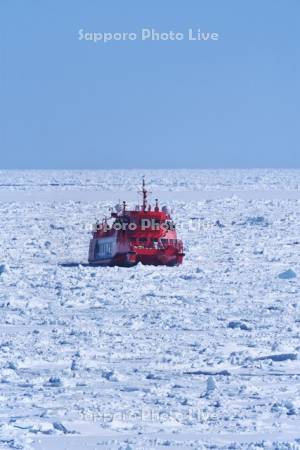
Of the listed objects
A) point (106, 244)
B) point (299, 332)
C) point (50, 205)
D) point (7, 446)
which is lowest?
point (7, 446)

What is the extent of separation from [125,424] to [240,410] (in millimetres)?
673

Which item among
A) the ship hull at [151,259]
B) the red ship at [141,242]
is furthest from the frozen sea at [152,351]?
the red ship at [141,242]

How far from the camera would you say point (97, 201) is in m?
34.3

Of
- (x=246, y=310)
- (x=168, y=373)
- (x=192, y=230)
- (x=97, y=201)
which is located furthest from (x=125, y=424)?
(x=97, y=201)

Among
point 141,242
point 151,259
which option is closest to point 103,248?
point 141,242

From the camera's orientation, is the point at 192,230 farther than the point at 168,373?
Yes

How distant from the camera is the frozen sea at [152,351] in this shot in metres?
5.67

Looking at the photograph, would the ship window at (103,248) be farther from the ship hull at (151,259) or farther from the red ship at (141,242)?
the ship hull at (151,259)

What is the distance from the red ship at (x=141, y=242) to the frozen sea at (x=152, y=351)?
1.12ft

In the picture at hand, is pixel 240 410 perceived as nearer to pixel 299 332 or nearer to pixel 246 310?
pixel 299 332

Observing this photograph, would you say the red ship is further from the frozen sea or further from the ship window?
the frozen sea

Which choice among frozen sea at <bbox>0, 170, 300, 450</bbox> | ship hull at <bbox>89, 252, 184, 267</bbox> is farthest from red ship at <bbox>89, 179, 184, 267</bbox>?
frozen sea at <bbox>0, 170, 300, 450</bbox>

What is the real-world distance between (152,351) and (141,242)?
702cm

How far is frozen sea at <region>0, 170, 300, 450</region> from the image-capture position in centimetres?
567
